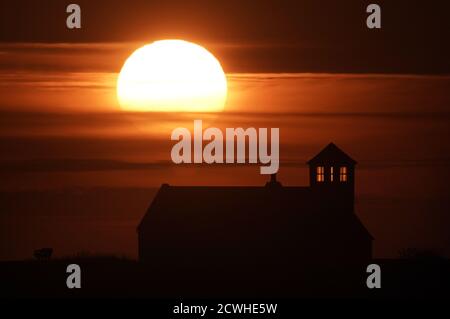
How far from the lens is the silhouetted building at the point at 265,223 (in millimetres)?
64938

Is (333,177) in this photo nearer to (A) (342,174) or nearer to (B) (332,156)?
(A) (342,174)

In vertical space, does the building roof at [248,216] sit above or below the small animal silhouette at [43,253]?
above

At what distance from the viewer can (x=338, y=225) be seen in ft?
214

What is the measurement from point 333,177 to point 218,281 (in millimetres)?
12739

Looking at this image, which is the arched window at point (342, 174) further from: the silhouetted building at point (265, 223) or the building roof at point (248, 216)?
the building roof at point (248, 216)

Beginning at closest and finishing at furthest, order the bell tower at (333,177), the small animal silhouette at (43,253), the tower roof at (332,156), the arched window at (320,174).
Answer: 1. the tower roof at (332,156)
2. the bell tower at (333,177)
3. the arched window at (320,174)
4. the small animal silhouette at (43,253)

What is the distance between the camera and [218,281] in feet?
180

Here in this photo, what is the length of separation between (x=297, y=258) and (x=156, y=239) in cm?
737

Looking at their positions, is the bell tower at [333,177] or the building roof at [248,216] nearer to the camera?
the bell tower at [333,177]

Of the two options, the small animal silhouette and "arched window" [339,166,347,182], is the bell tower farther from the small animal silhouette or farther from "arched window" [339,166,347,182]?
the small animal silhouette

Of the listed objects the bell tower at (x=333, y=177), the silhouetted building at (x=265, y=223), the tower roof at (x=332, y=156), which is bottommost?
the silhouetted building at (x=265, y=223)

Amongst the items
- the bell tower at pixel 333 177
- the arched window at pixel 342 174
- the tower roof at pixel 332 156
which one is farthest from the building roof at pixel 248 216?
the tower roof at pixel 332 156

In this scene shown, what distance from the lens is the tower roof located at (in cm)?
6456
